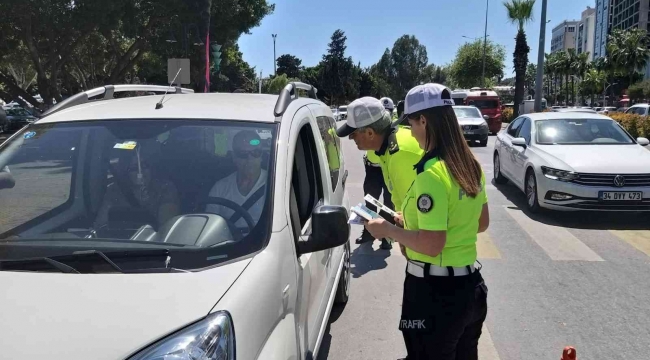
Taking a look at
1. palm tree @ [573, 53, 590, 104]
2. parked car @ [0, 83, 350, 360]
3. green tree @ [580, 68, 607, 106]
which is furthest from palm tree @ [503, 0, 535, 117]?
palm tree @ [573, 53, 590, 104]

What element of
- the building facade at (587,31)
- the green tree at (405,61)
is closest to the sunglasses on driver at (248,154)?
the green tree at (405,61)

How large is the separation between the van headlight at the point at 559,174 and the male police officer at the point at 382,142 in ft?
15.8

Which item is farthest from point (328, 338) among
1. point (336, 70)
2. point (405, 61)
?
point (405, 61)

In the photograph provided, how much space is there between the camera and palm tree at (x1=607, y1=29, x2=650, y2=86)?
243 ft

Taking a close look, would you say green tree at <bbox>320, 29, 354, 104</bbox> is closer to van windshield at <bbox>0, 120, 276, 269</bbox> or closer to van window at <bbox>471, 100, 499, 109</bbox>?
van window at <bbox>471, 100, 499, 109</bbox>

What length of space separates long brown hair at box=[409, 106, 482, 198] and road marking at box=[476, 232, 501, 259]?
14.5ft

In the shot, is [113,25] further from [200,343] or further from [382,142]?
[200,343]

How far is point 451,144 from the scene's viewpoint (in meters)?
2.43

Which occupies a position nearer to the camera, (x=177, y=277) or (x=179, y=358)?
(x=179, y=358)

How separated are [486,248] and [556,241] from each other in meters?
1.00

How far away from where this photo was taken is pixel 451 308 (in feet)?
8.15

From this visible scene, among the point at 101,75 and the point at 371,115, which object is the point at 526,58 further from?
the point at 371,115

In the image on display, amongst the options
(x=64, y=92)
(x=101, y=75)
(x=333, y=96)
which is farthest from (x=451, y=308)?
(x=333, y=96)

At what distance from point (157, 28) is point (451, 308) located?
27.1m
